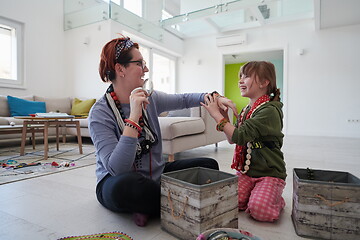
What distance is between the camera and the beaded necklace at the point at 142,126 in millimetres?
1083

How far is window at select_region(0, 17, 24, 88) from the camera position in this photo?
4375 mm

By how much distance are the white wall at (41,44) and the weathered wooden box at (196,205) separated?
14.9ft

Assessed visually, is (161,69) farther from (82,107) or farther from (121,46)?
(121,46)

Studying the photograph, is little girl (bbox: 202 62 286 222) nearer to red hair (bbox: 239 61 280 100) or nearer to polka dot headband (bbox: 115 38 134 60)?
red hair (bbox: 239 61 280 100)

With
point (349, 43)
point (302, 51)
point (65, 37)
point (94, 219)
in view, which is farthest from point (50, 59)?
point (349, 43)

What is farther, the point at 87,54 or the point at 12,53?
the point at 87,54

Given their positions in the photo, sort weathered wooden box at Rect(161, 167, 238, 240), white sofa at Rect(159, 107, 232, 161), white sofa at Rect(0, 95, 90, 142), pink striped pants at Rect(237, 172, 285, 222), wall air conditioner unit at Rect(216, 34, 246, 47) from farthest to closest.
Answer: wall air conditioner unit at Rect(216, 34, 246, 47) → white sofa at Rect(0, 95, 90, 142) → white sofa at Rect(159, 107, 232, 161) → pink striped pants at Rect(237, 172, 285, 222) → weathered wooden box at Rect(161, 167, 238, 240)

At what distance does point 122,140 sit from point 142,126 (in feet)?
0.66

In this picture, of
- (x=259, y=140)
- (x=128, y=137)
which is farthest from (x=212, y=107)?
(x=128, y=137)

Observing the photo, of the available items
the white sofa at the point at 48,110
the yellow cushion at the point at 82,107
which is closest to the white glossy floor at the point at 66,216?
the white sofa at the point at 48,110

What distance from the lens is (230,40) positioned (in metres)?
6.31

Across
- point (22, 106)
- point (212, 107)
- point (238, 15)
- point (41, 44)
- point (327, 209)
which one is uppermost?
point (238, 15)

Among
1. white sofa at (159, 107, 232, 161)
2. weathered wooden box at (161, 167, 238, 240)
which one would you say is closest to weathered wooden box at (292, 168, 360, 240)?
weathered wooden box at (161, 167, 238, 240)

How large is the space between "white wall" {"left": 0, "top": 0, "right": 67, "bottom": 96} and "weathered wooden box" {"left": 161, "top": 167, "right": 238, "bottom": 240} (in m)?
4.54
